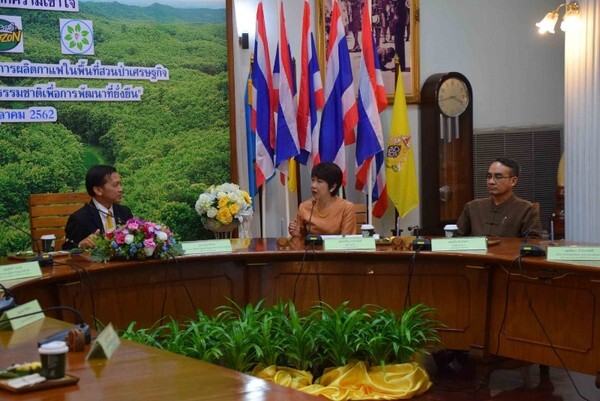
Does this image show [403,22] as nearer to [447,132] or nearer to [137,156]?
[447,132]

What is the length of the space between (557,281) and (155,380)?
2.34 meters

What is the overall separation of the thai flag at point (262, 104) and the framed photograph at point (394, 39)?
0.90 m

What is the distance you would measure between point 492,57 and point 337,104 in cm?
191

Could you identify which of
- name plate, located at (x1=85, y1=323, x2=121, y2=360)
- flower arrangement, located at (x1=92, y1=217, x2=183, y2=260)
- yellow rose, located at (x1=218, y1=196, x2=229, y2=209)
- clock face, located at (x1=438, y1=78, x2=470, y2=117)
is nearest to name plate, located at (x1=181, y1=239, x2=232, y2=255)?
flower arrangement, located at (x1=92, y1=217, x2=183, y2=260)

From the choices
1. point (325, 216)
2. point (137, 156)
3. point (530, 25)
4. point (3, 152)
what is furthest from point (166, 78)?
point (530, 25)

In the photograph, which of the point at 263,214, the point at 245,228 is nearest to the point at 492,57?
the point at 263,214

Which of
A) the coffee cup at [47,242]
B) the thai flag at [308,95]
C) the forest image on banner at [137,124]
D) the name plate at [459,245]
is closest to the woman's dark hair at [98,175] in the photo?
the coffee cup at [47,242]

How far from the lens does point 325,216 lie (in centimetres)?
513

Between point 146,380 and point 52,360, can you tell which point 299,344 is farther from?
point 52,360

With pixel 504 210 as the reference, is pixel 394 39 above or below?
above

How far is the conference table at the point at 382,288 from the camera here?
392cm

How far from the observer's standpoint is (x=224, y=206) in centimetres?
570

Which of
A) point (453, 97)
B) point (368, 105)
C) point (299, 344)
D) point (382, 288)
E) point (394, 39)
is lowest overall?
point (299, 344)

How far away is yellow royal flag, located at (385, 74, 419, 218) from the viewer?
687 cm
